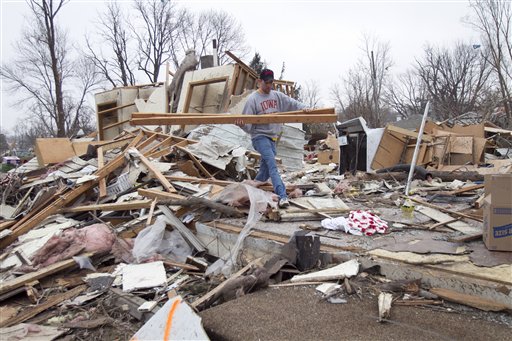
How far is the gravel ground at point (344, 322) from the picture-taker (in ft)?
6.35

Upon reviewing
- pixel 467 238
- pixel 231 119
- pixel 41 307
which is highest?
pixel 231 119

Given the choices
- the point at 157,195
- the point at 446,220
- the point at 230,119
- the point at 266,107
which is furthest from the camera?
the point at 157,195

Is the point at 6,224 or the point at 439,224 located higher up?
the point at 439,224

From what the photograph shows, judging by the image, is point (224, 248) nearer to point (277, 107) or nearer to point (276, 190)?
point (276, 190)

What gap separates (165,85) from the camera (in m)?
13.0

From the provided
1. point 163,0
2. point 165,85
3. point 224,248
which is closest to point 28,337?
point 224,248

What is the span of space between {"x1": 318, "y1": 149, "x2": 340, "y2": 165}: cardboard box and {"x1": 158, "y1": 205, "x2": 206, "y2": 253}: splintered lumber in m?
8.59

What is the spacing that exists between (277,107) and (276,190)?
1083mm

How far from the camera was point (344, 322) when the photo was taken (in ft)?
6.84

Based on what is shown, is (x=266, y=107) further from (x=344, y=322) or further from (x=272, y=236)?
(x=344, y=322)

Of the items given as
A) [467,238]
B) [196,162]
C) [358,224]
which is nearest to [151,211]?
[196,162]

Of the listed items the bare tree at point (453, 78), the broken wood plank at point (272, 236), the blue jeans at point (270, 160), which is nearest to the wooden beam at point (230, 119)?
the blue jeans at point (270, 160)

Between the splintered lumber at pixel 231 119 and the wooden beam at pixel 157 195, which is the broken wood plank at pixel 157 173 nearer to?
the wooden beam at pixel 157 195

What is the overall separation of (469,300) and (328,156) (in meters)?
10.4
